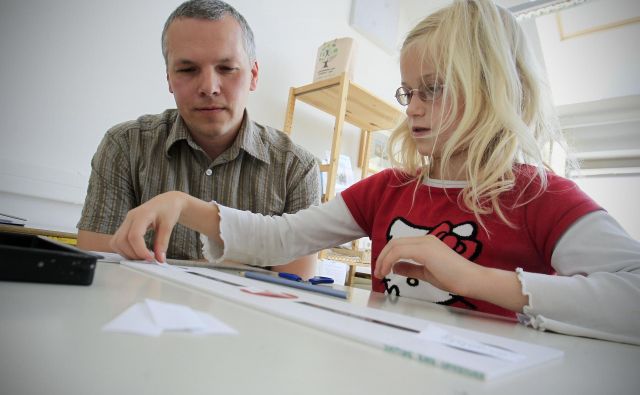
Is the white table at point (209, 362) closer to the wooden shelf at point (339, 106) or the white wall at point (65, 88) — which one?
the white wall at point (65, 88)

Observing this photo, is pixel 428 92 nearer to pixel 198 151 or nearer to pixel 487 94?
pixel 487 94

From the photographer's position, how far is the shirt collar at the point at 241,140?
1.09 metres

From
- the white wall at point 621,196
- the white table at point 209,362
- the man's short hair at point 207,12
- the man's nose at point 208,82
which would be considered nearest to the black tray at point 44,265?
the white table at point 209,362

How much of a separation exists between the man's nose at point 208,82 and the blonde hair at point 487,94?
0.48m

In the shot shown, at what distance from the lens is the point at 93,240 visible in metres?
0.99

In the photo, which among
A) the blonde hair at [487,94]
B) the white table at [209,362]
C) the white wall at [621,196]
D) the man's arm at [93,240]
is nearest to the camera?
the white table at [209,362]

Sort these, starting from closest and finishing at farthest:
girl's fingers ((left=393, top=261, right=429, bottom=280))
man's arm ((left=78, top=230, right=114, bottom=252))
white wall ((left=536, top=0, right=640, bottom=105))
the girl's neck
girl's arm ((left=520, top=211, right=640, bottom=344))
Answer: girl's arm ((left=520, top=211, right=640, bottom=344))
girl's fingers ((left=393, top=261, right=429, bottom=280))
the girl's neck
man's arm ((left=78, top=230, right=114, bottom=252))
white wall ((left=536, top=0, right=640, bottom=105))

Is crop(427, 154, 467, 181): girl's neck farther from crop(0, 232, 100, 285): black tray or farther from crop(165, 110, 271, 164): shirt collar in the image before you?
crop(0, 232, 100, 285): black tray

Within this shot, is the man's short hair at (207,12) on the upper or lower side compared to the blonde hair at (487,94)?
upper

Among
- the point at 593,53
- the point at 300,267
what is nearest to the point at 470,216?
the point at 300,267

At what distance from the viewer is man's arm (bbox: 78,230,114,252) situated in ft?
3.19

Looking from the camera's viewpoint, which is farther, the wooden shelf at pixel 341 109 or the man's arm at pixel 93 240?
the wooden shelf at pixel 341 109

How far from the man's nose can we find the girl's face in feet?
1.59

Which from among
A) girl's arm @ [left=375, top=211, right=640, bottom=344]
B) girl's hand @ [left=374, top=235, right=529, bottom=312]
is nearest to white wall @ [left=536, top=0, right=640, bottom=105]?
girl's arm @ [left=375, top=211, right=640, bottom=344]
